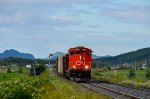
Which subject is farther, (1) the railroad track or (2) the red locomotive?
(2) the red locomotive

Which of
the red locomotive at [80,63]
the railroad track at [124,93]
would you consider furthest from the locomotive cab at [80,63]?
the railroad track at [124,93]

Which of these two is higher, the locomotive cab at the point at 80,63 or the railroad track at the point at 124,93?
the locomotive cab at the point at 80,63

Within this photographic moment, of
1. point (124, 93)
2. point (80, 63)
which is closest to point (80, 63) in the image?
point (80, 63)

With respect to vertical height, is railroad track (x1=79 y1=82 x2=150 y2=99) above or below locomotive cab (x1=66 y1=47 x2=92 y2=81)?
below

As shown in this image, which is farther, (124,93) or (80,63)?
(80,63)

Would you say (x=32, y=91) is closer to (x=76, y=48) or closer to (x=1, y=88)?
(x=1, y=88)

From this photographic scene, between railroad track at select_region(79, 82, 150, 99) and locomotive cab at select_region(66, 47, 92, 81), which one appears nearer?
railroad track at select_region(79, 82, 150, 99)

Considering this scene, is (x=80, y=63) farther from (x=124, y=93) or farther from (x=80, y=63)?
(x=124, y=93)

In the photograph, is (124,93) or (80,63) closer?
(124,93)

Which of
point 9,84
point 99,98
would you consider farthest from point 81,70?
point 9,84

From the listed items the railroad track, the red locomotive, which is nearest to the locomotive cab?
the red locomotive

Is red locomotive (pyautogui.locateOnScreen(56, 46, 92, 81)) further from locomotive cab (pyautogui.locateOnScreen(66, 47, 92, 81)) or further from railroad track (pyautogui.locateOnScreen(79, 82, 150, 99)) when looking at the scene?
railroad track (pyautogui.locateOnScreen(79, 82, 150, 99))

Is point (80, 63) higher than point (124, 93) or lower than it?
higher

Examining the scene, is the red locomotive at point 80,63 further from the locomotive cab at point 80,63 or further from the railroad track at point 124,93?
the railroad track at point 124,93
